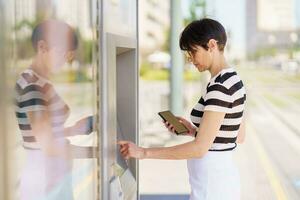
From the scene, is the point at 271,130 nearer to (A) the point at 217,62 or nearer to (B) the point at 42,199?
(A) the point at 217,62

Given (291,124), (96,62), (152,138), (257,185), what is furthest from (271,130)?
(96,62)

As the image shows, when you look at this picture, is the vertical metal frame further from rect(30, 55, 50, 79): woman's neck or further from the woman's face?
rect(30, 55, 50, 79): woman's neck

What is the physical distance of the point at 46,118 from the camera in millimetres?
1757

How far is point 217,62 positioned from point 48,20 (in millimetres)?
1154

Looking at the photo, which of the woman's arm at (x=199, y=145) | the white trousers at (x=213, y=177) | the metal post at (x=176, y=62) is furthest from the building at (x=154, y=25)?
the woman's arm at (x=199, y=145)

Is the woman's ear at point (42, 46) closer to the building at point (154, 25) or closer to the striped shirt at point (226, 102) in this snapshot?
the striped shirt at point (226, 102)

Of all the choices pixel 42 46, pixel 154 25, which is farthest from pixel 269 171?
pixel 154 25

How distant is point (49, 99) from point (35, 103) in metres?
0.13

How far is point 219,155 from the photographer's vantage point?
8.89ft

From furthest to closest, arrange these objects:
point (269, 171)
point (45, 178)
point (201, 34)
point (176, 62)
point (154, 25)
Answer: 1. point (154, 25)
2. point (176, 62)
3. point (269, 171)
4. point (201, 34)
5. point (45, 178)

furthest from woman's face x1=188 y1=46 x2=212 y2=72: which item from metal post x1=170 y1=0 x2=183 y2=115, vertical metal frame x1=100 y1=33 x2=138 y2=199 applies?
metal post x1=170 y1=0 x2=183 y2=115

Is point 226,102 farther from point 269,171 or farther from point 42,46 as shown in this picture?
point 269,171

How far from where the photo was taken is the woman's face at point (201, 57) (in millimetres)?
2670

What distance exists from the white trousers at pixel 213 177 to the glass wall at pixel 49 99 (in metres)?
0.50
